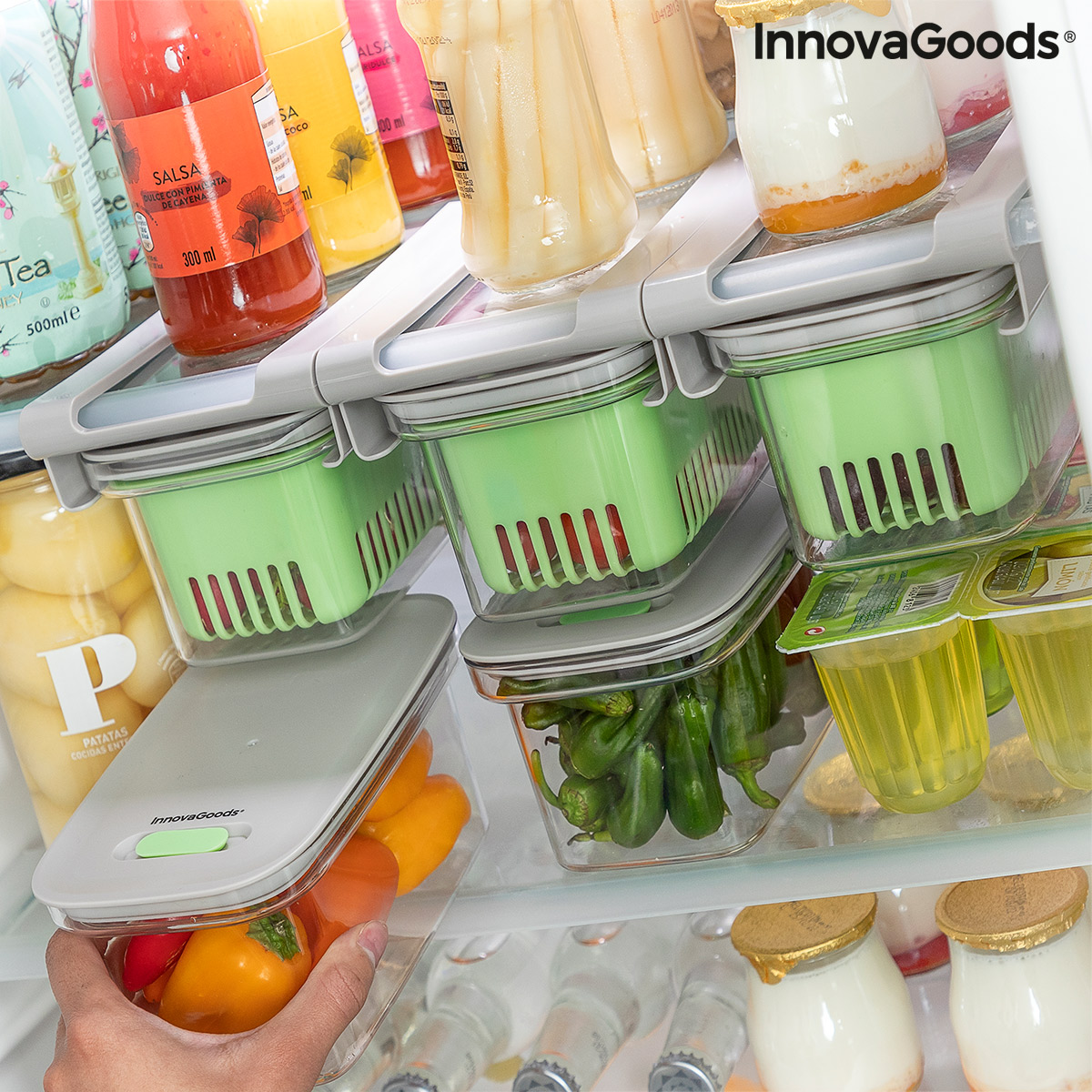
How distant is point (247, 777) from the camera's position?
2.91 ft

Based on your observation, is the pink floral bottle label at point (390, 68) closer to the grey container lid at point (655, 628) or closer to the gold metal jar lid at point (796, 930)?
the grey container lid at point (655, 628)

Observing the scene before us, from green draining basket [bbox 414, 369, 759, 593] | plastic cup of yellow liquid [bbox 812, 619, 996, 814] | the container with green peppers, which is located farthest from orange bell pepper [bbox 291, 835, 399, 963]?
plastic cup of yellow liquid [bbox 812, 619, 996, 814]

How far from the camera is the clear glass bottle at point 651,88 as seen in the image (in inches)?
35.9

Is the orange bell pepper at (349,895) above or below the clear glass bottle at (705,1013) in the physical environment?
above

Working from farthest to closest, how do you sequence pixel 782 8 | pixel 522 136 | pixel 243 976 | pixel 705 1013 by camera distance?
pixel 705 1013
pixel 243 976
pixel 522 136
pixel 782 8

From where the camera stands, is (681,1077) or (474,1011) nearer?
(681,1077)

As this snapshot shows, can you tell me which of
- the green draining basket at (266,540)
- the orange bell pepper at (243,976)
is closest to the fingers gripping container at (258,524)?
the green draining basket at (266,540)

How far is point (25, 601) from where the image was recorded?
975mm

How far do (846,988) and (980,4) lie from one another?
2.18 feet

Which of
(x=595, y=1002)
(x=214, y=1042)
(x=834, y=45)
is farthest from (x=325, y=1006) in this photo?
(x=834, y=45)

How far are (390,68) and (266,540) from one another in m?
0.44

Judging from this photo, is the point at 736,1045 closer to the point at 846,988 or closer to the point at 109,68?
the point at 846,988

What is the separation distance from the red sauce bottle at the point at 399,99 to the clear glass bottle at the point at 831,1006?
0.69m

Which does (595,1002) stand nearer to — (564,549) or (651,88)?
(564,549)
